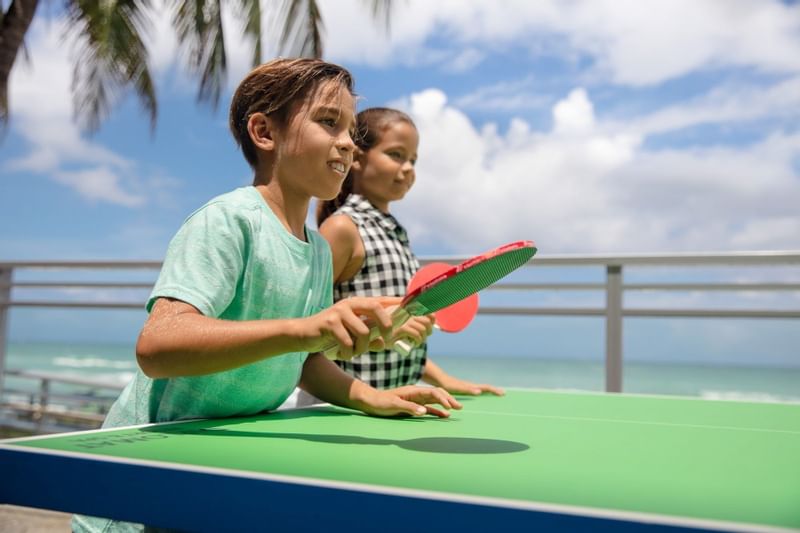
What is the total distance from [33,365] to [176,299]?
3554cm

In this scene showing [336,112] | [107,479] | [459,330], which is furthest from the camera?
[459,330]

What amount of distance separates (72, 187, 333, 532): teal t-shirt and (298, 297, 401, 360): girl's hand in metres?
0.19

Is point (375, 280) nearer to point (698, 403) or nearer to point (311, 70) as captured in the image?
point (311, 70)

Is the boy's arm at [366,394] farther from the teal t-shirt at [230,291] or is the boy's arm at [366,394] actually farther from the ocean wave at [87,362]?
the ocean wave at [87,362]

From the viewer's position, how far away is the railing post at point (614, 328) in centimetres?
347

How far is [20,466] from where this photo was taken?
84cm

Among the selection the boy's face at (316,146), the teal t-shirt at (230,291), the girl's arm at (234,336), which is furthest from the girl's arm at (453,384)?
the girl's arm at (234,336)

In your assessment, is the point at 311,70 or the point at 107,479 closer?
the point at 107,479

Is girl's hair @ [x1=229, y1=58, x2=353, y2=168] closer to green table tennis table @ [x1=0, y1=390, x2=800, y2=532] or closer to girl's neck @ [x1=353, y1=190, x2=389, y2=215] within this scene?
green table tennis table @ [x1=0, y1=390, x2=800, y2=532]

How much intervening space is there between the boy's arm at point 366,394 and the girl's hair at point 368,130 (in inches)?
25.5

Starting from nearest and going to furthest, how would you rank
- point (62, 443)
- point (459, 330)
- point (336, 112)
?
point (62, 443), point (336, 112), point (459, 330)

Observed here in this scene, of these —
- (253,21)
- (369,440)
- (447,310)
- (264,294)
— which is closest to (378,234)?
(447,310)

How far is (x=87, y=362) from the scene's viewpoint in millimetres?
32500

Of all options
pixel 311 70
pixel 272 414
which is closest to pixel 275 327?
pixel 272 414
